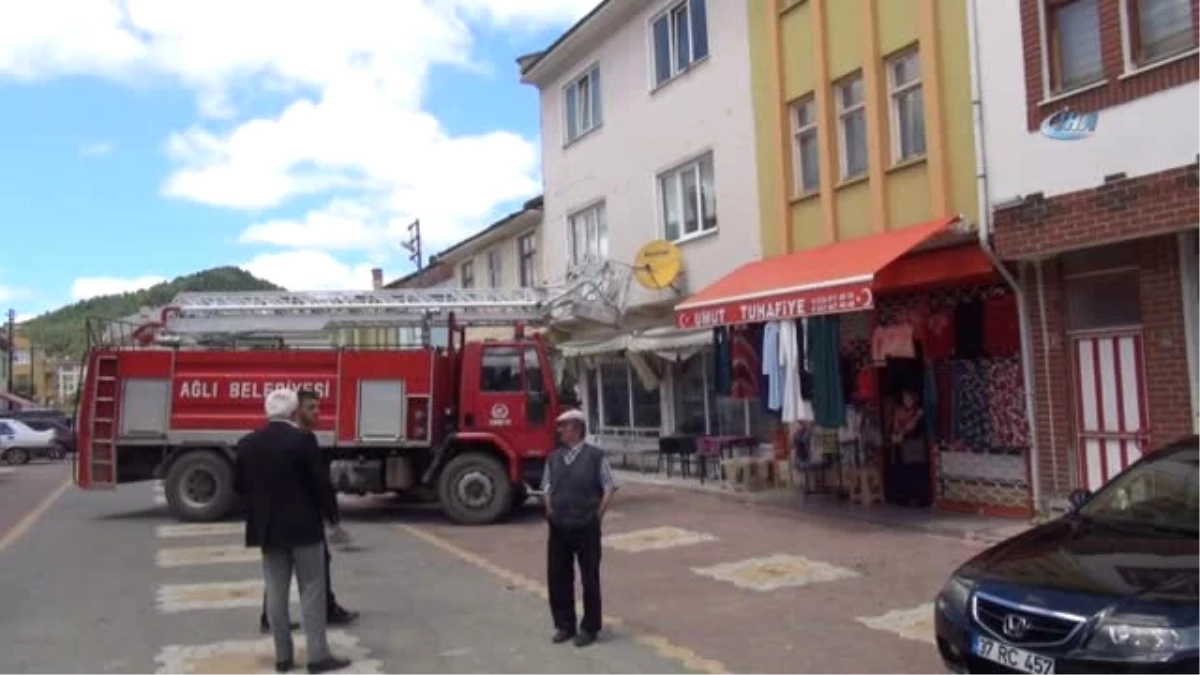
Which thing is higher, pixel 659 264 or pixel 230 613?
pixel 659 264

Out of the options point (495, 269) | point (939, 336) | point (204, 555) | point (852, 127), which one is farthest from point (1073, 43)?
point (495, 269)

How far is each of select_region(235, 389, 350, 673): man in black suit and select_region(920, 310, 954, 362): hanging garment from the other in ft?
30.2

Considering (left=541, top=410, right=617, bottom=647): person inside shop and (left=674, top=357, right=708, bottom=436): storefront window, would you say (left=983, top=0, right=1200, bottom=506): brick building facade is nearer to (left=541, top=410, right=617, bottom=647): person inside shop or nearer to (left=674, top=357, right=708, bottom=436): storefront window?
(left=541, top=410, right=617, bottom=647): person inside shop

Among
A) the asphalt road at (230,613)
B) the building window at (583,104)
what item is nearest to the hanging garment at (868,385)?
the asphalt road at (230,613)

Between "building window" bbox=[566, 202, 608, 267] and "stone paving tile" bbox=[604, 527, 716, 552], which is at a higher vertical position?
"building window" bbox=[566, 202, 608, 267]

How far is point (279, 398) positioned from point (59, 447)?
3647cm

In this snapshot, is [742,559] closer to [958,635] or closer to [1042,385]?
[1042,385]

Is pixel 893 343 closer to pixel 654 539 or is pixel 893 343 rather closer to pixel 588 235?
pixel 654 539

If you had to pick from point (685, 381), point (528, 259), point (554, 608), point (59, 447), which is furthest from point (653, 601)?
point (59, 447)

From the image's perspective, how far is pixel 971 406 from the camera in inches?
552

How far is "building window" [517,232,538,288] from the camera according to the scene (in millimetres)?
29734

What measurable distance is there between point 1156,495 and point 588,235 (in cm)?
1857

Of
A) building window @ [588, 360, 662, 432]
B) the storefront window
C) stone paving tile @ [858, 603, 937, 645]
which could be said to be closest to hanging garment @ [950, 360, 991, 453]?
stone paving tile @ [858, 603, 937, 645]

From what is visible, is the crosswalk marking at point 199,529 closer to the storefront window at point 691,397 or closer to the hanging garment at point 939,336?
the storefront window at point 691,397
